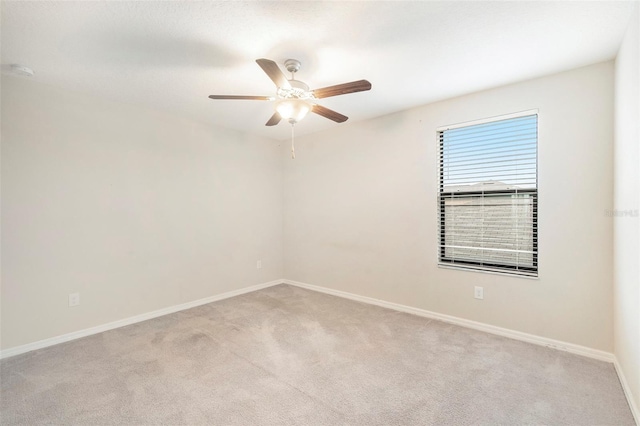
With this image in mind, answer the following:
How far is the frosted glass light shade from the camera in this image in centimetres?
221

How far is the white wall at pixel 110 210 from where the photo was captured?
2.54m

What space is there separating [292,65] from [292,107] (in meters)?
0.33

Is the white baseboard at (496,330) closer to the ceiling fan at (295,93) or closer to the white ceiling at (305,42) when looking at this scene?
the white ceiling at (305,42)

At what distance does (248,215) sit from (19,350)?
264 centimetres

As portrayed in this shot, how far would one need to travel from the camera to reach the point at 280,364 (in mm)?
2283

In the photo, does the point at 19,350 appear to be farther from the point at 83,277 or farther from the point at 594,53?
the point at 594,53

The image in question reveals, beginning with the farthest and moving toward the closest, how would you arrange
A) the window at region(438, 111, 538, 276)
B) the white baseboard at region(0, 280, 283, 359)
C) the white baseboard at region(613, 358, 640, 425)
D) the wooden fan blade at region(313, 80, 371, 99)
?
the window at region(438, 111, 538, 276), the white baseboard at region(0, 280, 283, 359), the wooden fan blade at region(313, 80, 371, 99), the white baseboard at region(613, 358, 640, 425)

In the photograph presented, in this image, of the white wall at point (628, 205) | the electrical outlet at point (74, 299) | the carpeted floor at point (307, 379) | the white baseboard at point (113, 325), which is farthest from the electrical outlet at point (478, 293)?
the electrical outlet at point (74, 299)

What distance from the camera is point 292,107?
2.23 m

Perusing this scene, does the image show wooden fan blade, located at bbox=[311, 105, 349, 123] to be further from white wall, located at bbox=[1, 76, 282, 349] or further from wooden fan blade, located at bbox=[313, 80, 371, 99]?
white wall, located at bbox=[1, 76, 282, 349]

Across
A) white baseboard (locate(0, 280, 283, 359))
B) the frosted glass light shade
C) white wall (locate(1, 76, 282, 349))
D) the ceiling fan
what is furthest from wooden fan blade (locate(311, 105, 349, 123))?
white baseboard (locate(0, 280, 283, 359))

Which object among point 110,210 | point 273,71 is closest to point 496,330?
point 273,71

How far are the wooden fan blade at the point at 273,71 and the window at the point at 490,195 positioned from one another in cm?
193

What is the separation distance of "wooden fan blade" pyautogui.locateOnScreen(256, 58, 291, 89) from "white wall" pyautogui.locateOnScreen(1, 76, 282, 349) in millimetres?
2128
